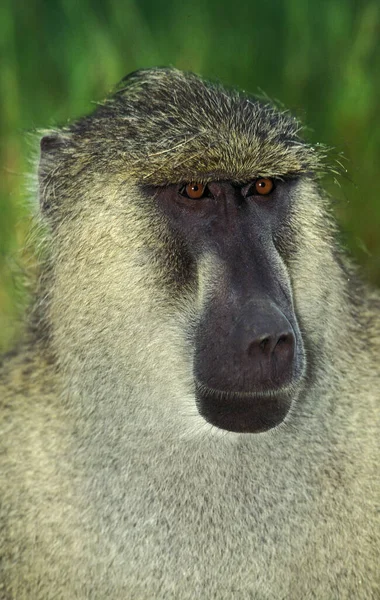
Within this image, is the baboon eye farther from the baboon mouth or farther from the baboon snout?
the baboon mouth

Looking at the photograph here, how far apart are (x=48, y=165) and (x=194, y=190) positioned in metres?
0.72

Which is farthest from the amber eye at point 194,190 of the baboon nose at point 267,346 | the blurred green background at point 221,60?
the blurred green background at point 221,60

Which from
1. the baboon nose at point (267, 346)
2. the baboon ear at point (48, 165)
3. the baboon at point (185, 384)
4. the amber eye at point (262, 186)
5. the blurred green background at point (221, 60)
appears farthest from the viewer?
the blurred green background at point (221, 60)

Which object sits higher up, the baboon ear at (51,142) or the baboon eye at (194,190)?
the baboon ear at (51,142)

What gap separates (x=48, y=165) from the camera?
3.92 m

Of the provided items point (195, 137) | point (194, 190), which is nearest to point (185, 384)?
point (194, 190)

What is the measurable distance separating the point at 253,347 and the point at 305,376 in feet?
1.89

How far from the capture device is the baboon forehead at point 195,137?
347 cm

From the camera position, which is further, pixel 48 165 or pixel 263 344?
pixel 48 165

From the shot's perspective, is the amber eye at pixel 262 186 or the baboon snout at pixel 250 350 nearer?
the baboon snout at pixel 250 350

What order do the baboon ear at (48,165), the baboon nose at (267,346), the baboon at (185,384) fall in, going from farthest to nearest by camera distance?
the baboon ear at (48,165) → the baboon at (185,384) → the baboon nose at (267,346)

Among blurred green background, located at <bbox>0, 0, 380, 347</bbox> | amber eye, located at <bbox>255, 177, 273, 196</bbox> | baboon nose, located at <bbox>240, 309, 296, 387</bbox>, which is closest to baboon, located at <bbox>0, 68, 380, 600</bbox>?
amber eye, located at <bbox>255, 177, 273, 196</bbox>

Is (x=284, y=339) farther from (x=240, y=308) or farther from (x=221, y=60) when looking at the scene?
(x=221, y=60)

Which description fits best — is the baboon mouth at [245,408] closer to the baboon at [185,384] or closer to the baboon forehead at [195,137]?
the baboon at [185,384]
